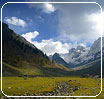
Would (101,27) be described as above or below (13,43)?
below

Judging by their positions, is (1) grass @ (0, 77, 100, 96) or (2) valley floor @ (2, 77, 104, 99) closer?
(1) grass @ (0, 77, 100, 96)

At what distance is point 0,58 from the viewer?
642 cm

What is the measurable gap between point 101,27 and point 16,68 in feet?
417

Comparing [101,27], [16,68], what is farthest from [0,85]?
[16,68]

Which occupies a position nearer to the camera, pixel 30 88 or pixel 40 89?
pixel 40 89

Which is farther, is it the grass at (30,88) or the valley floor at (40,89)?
the valley floor at (40,89)

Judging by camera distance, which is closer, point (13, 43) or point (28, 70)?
point (28, 70)

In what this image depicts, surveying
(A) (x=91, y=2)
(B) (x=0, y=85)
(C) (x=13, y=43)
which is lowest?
(B) (x=0, y=85)

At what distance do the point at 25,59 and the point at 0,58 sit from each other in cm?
14312

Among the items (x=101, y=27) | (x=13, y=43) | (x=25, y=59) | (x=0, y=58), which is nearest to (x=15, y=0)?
(x=0, y=58)

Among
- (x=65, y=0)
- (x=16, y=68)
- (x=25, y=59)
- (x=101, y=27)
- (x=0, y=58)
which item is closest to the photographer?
(x=101, y=27)

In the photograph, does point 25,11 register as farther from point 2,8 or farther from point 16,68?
point 16,68

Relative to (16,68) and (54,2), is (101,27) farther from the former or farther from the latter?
(16,68)

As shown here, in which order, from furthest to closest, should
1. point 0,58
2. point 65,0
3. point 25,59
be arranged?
point 25,59
point 0,58
point 65,0
